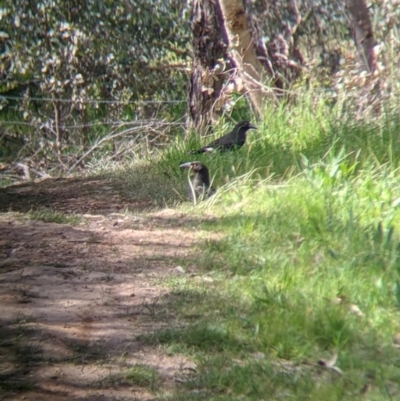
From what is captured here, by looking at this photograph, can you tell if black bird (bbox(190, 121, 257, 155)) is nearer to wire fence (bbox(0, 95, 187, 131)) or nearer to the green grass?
the green grass

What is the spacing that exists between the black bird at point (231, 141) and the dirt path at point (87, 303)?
134 centimetres

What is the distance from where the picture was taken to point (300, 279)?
16.4 feet

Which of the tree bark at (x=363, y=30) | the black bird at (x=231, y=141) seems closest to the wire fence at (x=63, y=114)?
the tree bark at (x=363, y=30)

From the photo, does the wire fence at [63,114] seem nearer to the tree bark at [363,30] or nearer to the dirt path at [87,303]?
the tree bark at [363,30]

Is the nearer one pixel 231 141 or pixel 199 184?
pixel 199 184

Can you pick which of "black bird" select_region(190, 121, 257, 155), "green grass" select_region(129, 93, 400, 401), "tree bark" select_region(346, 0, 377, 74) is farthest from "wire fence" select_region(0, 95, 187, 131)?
"green grass" select_region(129, 93, 400, 401)

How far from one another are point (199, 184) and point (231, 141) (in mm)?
1052

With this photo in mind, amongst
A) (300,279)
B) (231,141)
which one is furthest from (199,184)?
(300,279)

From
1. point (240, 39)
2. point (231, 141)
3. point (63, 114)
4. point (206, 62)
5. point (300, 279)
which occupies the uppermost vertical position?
point (300, 279)

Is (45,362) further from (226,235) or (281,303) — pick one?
(226,235)

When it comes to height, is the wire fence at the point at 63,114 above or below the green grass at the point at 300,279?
below

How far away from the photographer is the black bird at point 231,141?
8180 mm

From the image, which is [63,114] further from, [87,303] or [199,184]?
[87,303]

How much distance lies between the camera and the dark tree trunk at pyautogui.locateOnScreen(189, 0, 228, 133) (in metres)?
9.77
